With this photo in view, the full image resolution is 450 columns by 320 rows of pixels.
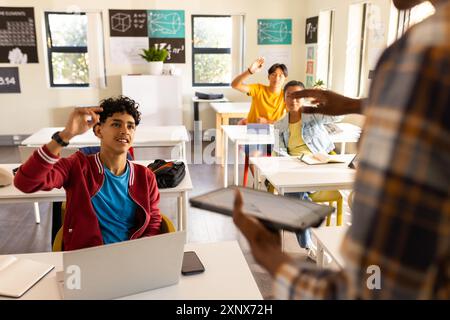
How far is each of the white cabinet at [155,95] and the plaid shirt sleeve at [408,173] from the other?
A: 628 centimetres

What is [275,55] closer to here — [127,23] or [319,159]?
[127,23]

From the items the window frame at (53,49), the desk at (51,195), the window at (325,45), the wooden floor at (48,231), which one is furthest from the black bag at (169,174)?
the window frame at (53,49)

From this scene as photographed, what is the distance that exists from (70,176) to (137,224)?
0.36m

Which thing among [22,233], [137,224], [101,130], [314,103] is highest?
[314,103]

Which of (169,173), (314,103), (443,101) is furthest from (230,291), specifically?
(169,173)

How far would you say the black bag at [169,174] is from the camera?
2.62 metres

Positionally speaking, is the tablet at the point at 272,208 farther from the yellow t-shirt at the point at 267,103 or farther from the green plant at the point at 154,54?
the green plant at the point at 154,54

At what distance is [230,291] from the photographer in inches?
54.9

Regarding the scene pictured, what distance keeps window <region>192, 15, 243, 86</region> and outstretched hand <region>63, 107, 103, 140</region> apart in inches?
223

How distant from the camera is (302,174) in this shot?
289 cm

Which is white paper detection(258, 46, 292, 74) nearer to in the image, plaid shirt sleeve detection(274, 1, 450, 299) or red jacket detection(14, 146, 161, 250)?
red jacket detection(14, 146, 161, 250)

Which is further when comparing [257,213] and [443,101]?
[257,213]

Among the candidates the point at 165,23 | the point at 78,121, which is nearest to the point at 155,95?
the point at 165,23
